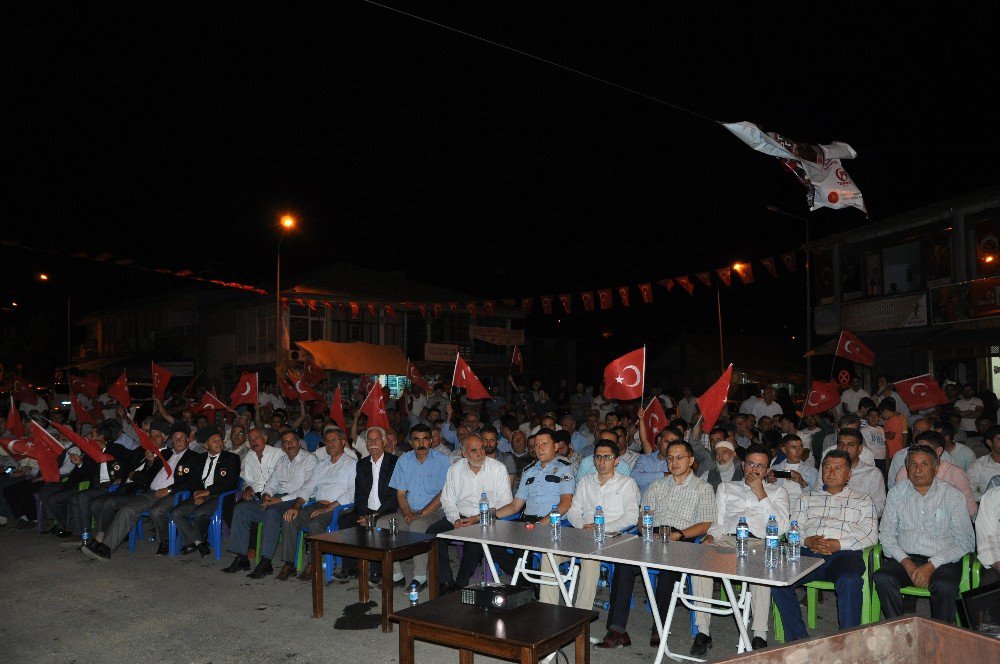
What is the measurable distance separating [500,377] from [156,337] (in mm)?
19603

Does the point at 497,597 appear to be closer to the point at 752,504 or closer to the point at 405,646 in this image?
the point at 405,646

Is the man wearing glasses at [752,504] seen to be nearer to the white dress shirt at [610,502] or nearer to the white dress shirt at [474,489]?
the white dress shirt at [610,502]

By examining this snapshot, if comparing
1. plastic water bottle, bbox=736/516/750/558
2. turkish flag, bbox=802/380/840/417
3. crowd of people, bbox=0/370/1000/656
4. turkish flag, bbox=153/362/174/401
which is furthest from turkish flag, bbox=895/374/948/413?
turkish flag, bbox=153/362/174/401

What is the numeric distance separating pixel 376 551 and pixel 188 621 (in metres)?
1.89

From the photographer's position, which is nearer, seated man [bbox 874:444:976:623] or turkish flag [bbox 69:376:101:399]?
seated man [bbox 874:444:976:623]

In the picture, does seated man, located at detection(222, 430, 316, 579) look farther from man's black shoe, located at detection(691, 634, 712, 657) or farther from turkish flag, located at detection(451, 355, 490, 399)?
man's black shoe, located at detection(691, 634, 712, 657)

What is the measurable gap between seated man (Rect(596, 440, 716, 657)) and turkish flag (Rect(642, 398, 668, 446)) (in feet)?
14.5

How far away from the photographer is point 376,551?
661 centimetres

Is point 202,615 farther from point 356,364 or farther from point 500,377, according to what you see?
point 500,377

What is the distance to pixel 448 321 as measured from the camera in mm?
40438

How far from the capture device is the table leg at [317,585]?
702 cm

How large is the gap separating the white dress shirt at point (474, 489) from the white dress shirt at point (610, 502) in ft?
3.56

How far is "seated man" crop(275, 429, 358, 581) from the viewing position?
8500 mm

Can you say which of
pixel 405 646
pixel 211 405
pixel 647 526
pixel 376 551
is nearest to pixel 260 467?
pixel 376 551
